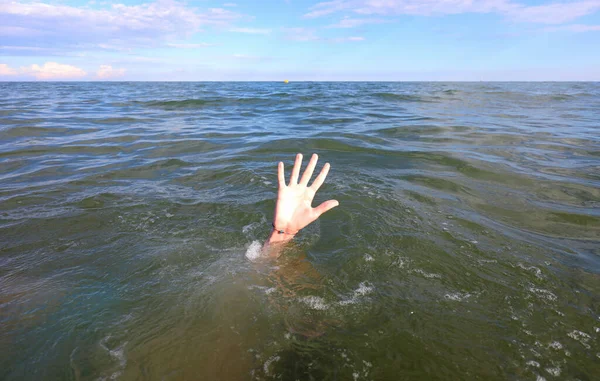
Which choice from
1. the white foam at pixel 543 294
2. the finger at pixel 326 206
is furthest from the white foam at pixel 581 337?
the finger at pixel 326 206

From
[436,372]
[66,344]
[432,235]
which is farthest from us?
[432,235]

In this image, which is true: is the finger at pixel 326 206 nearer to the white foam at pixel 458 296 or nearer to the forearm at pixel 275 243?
the forearm at pixel 275 243

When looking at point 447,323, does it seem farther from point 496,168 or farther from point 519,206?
point 496,168

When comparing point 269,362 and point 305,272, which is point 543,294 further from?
point 269,362

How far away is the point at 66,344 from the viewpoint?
6.87 feet

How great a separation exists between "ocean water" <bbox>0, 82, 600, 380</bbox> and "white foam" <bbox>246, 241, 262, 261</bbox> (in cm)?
2

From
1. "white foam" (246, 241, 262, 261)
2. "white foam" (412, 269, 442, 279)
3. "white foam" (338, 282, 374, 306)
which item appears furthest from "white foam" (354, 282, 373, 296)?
"white foam" (246, 241, 262, 261)

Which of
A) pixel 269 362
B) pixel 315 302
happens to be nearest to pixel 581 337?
pixel 315 302

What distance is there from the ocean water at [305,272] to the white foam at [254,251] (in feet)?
0.06

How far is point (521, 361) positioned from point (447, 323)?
0.45m

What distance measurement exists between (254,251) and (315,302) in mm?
1019

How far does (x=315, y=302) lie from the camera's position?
8.20 feet

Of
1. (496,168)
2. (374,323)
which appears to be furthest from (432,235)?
(496,168)

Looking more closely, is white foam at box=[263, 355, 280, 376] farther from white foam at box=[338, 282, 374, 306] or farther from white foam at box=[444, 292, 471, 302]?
white foam at box=[444, 292, 471, 302]
